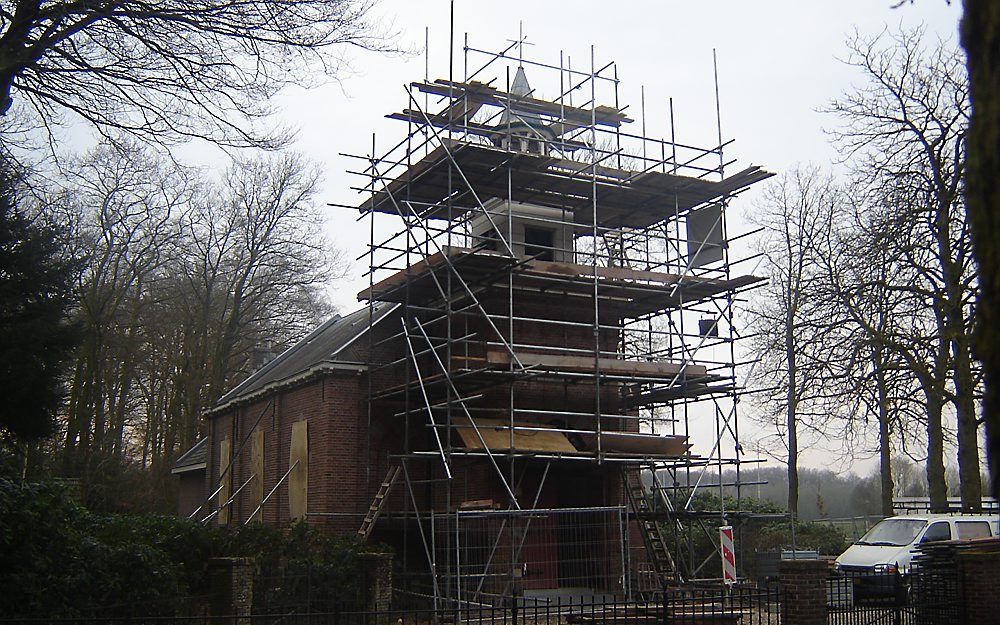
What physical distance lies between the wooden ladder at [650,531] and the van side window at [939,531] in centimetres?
575

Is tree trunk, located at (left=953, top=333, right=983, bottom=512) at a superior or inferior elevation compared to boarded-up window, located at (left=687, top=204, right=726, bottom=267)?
inferior

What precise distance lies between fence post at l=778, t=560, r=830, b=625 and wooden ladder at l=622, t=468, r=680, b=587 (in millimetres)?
6941

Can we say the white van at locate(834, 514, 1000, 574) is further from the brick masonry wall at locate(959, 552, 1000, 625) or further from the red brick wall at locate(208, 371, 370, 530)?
the red brick wall at locate(208, 371, 370, 530)

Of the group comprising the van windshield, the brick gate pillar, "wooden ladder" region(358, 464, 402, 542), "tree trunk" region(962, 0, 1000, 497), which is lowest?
the brick gate pillar

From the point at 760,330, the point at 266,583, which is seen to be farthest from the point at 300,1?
the point at 760,330

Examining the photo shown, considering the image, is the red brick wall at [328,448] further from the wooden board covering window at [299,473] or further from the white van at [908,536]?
the white van at [908,536]

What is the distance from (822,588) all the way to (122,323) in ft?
107

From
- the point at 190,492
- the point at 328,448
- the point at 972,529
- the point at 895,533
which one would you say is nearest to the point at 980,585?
the point at 895,533

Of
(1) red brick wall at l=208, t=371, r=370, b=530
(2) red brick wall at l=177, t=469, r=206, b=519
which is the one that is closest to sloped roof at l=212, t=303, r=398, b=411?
(1) red brick wall at l=208, t=371, r=370, b=530

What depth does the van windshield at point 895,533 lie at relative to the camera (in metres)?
22.6

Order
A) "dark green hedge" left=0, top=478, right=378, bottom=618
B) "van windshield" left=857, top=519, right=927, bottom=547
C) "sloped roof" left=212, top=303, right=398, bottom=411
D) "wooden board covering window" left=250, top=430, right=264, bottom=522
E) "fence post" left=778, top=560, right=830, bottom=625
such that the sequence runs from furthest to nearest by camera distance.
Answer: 1. "wooden board covering window" left=250, top=430, right=264, bottom=522
2. "sloped roof" left=212, top=303, right=398, bottom=411
3. "van windshield" left=857, top=519, right=927, bottom=547
4. "fence post" left=778, top=560, right=830, bottom=625
5. "dark green hedge" left=0, top=478, right=378, bottom=618

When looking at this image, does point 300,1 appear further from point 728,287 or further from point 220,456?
point 220,456

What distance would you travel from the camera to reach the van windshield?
22.6m

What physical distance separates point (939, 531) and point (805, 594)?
362 inches
